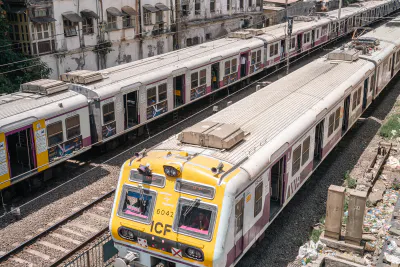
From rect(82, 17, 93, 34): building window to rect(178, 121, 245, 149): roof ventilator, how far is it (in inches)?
766

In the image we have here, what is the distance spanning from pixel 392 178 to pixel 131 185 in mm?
10039

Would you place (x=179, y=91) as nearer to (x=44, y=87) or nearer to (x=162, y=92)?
(x=162, y=92)

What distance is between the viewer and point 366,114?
2328 cm

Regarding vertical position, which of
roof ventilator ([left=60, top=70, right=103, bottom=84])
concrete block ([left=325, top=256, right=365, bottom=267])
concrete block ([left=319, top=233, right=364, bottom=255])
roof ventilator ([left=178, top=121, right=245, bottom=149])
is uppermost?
roof ventilator ([left=60, top=70, right=103, bottom=84])

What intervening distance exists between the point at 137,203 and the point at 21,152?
23.2ft

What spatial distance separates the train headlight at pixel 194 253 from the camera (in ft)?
29.2

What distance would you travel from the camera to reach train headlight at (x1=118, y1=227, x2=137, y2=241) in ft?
31.8

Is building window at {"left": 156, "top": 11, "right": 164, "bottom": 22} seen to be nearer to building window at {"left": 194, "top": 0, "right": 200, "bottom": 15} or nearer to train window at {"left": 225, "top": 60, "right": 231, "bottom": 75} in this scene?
building window at {"left": 194, "top": 0, "right": 200, "bottom": 15}

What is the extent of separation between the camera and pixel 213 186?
8.99 metres

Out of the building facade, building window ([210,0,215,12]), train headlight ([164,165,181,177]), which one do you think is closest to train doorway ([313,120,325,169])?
train headlight ([164,165,181,177])

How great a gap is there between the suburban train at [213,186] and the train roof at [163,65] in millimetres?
6011

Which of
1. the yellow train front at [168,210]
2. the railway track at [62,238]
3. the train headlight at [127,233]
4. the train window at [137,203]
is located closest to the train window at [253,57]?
the railway track at [62,238]

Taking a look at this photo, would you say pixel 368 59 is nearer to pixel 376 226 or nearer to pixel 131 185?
pixel 376 226

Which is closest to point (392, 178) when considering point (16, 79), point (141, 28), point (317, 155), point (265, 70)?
point (317, 155)
